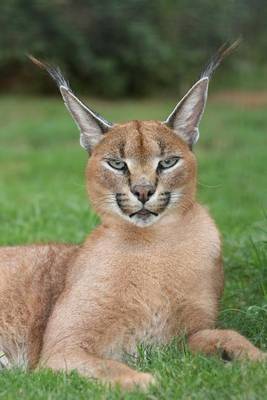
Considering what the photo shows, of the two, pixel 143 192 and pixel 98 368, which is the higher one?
pixel 143 192

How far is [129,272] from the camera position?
526 centimetres

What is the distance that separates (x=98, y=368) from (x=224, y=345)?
2.01 ft

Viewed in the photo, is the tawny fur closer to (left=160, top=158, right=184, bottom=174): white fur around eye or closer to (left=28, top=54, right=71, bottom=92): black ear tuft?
(left=160, top=158, right=184, bottom=174): white fur around eye

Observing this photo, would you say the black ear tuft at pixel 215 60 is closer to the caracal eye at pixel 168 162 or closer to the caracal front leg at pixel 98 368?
the caracal eye at pixel 168 162

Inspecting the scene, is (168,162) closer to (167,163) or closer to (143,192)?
(167,163)

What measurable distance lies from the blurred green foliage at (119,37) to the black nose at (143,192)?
13050mm

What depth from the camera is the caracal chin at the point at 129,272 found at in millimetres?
5078

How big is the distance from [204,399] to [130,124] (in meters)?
1.66

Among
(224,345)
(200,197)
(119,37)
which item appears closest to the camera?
(224,345)

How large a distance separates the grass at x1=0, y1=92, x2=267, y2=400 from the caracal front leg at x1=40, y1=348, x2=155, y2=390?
7 centimetres

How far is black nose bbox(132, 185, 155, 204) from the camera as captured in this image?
512cm

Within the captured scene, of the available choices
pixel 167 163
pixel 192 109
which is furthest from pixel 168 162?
Result: pixel 192 109

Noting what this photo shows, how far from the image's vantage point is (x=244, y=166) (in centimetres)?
1291

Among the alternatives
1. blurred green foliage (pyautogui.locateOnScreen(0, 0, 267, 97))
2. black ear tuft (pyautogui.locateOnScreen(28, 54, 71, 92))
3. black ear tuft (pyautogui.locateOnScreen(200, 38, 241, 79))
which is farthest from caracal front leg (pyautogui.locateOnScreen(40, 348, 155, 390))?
blurred green foliage (pyautogui.locateOnScreen(0, 0, 267, 97))
